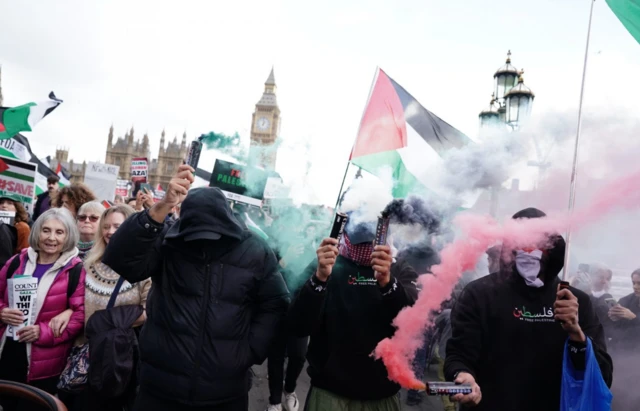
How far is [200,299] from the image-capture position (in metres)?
2.55

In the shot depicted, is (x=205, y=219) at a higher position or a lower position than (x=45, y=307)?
higher

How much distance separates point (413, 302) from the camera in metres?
2.90

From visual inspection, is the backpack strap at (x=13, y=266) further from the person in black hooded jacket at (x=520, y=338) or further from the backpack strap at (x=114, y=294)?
the person in black hooded jacket at (x=520, y=338)

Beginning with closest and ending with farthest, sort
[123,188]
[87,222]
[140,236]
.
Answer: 1. [140,236]
2. [87,222]
3. [123,188]

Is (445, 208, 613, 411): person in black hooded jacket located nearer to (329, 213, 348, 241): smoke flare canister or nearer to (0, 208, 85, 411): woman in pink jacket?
(329, 213, 348, 241): smoke flare canister

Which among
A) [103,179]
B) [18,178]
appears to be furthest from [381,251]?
[103,179]

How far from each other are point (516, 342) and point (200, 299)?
184 cm

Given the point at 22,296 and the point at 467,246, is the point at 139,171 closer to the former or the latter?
the point at 22,296

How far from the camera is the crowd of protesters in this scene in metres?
2.47

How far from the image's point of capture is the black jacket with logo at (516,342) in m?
2.45

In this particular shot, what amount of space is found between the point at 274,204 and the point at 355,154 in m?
1.99

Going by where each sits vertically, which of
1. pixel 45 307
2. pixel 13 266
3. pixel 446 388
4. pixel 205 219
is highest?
pixel 205 219

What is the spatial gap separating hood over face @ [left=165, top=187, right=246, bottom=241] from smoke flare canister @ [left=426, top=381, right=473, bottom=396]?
1.35 m

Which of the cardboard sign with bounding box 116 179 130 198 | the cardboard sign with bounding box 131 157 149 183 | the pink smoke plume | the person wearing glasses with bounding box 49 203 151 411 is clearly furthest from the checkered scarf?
the cardboard sign with bounding box 116 179 130 198
